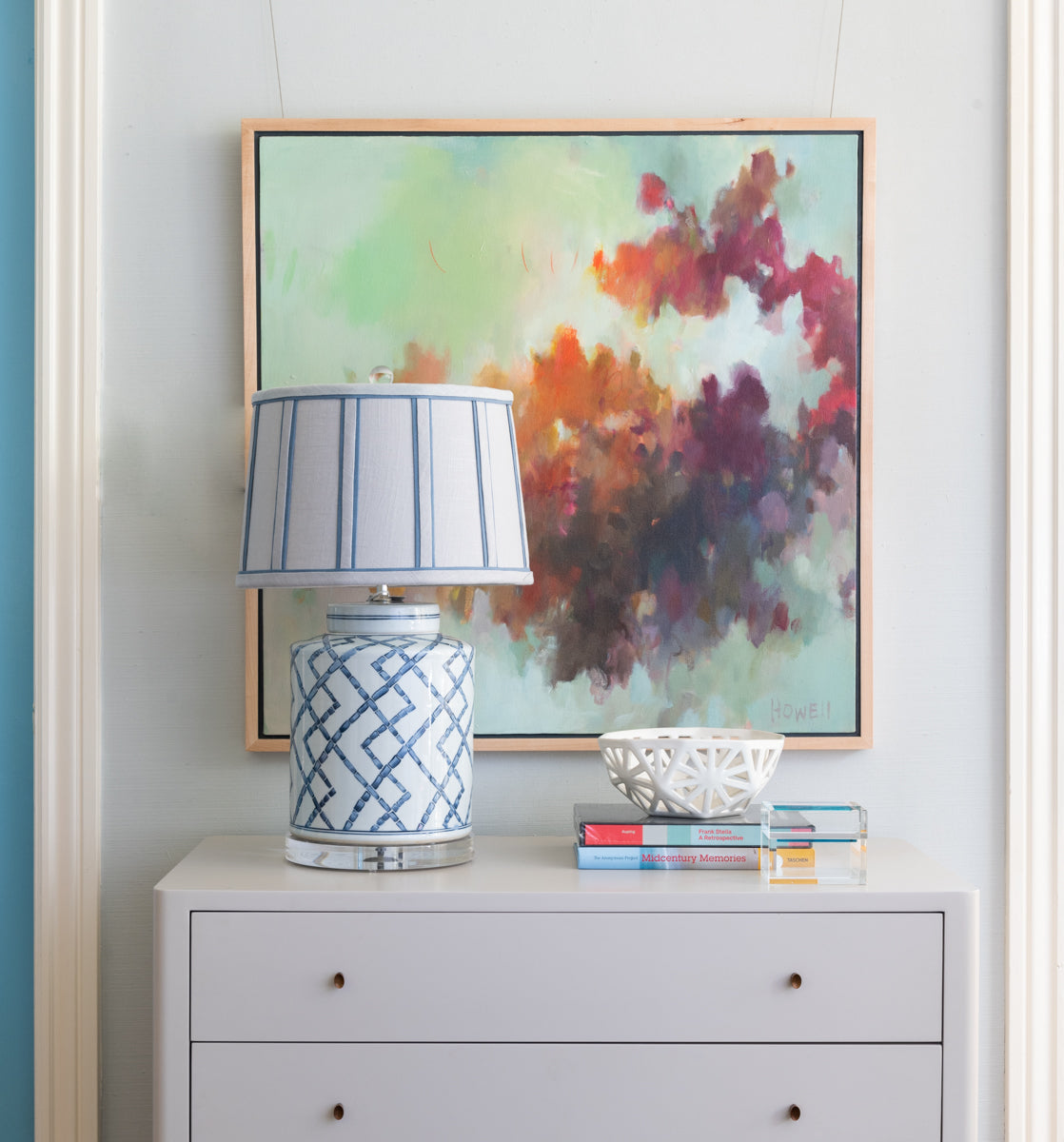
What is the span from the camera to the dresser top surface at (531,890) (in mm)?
1159

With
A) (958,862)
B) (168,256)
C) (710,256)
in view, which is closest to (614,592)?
(710,256)

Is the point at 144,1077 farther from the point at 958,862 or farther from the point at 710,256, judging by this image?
the point at 710,256

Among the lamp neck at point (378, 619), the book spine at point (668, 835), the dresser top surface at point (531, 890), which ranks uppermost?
the lamp neck at point (378, 619)

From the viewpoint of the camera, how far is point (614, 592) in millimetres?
1499

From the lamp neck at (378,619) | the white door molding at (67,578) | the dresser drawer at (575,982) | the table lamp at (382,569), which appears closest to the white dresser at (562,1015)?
the dresser drawer at (575,982)

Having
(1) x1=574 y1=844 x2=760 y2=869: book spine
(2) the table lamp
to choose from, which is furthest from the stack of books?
(2) the table lamp

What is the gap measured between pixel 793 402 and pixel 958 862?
68 centimetres

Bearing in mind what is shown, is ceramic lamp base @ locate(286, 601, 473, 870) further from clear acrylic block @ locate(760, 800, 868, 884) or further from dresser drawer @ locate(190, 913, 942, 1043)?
clear acrylic block @ locate(760, 800, 868, 884)

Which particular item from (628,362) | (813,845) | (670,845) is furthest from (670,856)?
(628,362)

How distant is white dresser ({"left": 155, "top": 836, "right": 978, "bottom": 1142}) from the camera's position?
1158 millimetres

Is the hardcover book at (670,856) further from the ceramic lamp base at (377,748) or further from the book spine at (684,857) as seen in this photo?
the ceramic lamp base at (377,748)

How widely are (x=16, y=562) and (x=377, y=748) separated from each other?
650 millimetres

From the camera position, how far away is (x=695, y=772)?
1267mm

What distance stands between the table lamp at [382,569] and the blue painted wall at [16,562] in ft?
1.54
